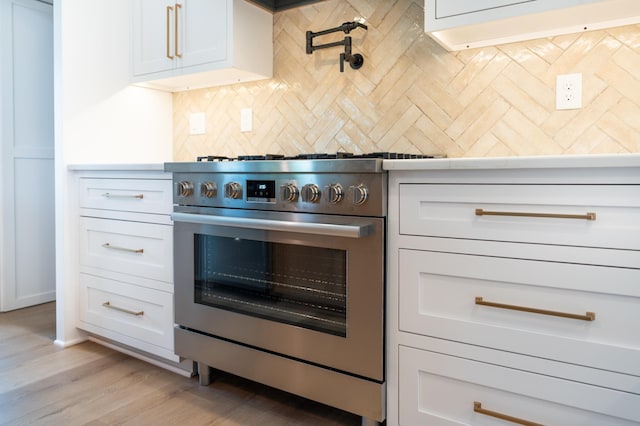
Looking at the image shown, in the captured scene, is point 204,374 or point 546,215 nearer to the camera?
point 546,215

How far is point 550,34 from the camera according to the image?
1711mm

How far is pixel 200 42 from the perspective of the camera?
2.28m

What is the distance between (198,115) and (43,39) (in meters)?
1.41

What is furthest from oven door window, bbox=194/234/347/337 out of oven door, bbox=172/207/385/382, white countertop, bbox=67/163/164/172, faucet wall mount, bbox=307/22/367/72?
faucet wall mount, bbox=307/22/367/72

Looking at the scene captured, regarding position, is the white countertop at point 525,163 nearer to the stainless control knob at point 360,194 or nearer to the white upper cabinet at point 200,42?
the stainless control knob at point 360,194

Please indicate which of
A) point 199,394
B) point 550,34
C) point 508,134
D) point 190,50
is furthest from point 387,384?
point 190,50

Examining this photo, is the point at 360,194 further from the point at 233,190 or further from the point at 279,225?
the point at 233,190

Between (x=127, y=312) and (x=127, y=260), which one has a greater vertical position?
(x=127, y=260)

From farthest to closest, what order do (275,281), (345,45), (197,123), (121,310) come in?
1. (197,123)
2. (121,310)
3. (345,45)
4. (275,281)

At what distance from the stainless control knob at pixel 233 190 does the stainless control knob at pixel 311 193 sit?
31 cm

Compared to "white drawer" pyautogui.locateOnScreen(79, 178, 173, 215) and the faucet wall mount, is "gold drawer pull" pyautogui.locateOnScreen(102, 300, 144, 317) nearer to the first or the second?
"white drawer" pyautogui.locateOnScreen(79, 178, 173, 215)

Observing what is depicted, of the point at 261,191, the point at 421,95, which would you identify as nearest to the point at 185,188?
the point at 261,191

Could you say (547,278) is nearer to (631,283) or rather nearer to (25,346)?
(631,283)

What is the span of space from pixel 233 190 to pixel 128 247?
0.77 metres
